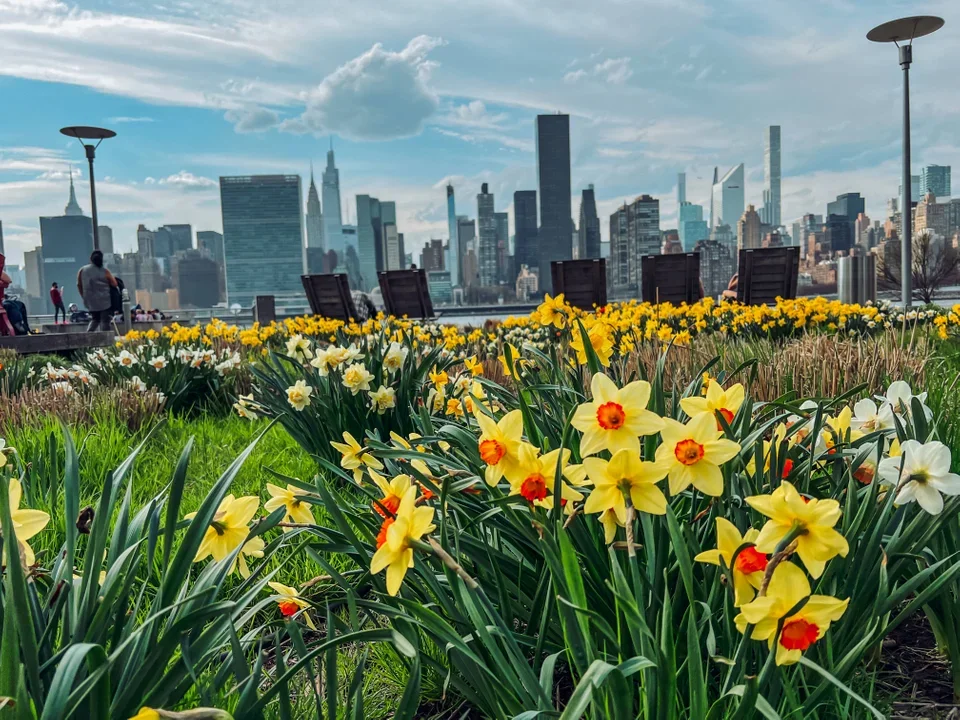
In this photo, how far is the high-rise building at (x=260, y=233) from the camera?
102062mm

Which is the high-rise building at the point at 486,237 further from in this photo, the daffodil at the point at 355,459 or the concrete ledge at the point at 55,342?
the daffodil at the point at 355,459

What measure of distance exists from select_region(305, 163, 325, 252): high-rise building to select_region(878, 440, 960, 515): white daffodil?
12128cm

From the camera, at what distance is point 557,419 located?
4.87ft

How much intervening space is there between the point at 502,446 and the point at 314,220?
130 m

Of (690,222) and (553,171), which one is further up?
(553,171)

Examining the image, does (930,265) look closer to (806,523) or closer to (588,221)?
(806,523)

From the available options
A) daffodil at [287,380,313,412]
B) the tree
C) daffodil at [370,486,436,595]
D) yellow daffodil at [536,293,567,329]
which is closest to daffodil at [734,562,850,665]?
daffodil at [370,486,436,595]

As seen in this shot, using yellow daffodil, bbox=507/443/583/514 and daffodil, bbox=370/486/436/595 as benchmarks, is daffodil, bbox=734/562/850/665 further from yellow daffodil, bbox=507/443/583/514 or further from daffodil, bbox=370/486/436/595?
daffodil, bbox=370/486/436/595

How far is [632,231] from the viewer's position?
46.2 metres

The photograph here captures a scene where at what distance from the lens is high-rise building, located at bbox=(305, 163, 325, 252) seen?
122 m

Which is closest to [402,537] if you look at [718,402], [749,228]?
[718,402]

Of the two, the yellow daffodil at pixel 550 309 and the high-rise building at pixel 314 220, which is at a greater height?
the high-rise building at pixel 314 220

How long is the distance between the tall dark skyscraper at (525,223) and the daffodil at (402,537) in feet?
276

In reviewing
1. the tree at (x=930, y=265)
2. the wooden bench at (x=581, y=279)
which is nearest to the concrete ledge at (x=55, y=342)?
the wooden bench at (x=581, y=279)
